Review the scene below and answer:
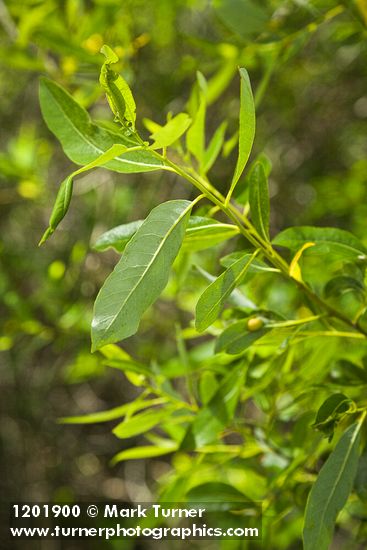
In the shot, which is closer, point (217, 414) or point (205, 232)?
point (205, 232)

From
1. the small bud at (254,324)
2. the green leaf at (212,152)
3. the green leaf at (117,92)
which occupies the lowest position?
the small bud at (254,324)

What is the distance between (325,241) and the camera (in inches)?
27.5

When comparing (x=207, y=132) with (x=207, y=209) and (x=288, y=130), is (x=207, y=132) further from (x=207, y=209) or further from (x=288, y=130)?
(x=207, y=209)

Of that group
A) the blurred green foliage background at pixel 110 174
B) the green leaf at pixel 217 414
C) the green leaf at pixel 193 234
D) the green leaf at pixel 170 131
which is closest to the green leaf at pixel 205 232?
the green leaf at pixel 193 234

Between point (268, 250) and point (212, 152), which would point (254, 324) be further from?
point (212, 152)

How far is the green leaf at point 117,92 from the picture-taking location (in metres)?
0.51

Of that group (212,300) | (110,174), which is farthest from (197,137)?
(110,174)

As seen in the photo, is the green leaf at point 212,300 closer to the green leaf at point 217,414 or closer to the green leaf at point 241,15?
the green leaf at point 217,414

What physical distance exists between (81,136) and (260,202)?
0.65 ft

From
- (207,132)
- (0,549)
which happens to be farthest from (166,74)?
(0,549)

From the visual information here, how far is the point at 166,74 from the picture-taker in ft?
6.51

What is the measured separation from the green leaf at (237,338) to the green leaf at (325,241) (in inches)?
4.0

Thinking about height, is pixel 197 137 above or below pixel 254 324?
above

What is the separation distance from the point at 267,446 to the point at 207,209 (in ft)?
1.29
